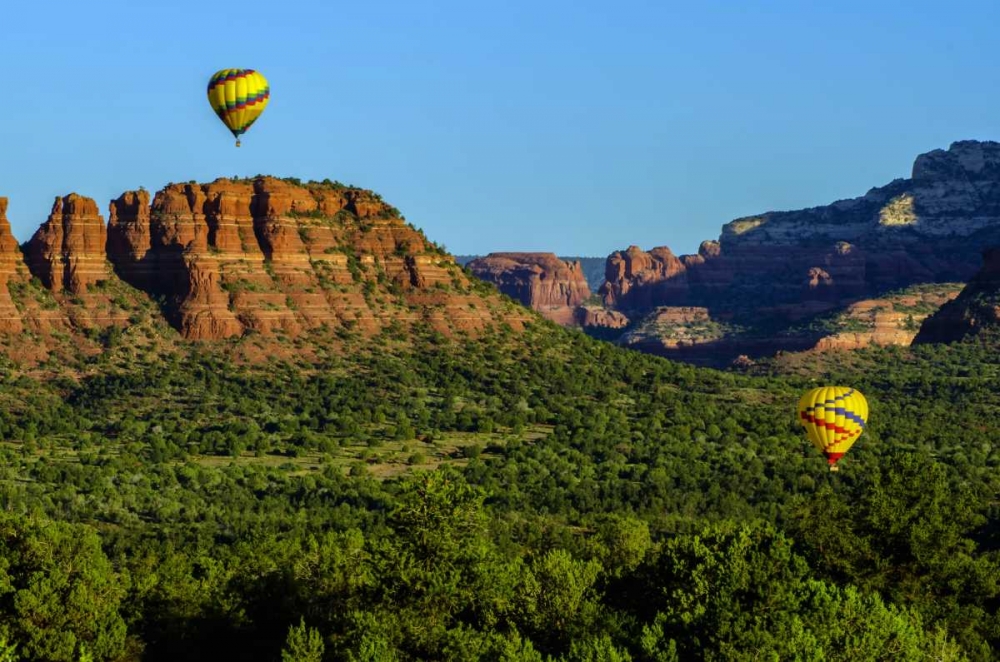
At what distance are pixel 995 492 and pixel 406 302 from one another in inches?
2425

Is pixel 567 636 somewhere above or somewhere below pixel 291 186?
below

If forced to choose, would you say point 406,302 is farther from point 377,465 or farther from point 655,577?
point 655,577

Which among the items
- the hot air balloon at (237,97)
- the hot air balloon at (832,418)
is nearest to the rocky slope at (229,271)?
the hot air balloon at (237,97)

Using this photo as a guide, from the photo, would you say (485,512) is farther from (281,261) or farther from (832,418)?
(281,261)

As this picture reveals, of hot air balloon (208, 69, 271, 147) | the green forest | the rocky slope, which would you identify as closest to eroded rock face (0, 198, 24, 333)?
the rocky slope

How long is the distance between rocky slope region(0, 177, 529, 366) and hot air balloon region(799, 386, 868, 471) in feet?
193

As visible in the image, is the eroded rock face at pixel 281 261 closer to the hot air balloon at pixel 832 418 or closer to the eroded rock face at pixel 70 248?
the eroded rock face at pixel 70 248

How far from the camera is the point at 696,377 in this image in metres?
179

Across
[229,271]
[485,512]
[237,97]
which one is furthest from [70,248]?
[485,512]

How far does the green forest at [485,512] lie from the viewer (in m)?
72.7

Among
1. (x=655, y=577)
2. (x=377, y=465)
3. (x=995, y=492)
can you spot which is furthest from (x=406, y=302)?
(x=655, y=577)

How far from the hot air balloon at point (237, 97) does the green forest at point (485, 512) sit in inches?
874

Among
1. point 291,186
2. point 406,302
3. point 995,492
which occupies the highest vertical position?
point 291,186

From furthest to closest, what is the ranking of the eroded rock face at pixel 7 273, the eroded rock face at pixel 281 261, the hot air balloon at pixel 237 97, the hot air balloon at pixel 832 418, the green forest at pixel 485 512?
the eroded rock face at pixel 281 261, the eroded rock face at pixel 7 273, the hot air balloon at pixel 237 97, the hot air balloon at pixel 832 418, the green forest at pixel 485 512
